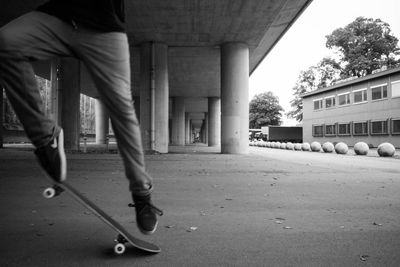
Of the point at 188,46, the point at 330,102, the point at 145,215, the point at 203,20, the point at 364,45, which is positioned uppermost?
the point at 364,45

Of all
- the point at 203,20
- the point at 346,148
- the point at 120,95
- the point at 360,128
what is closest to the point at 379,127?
the point at 360,128

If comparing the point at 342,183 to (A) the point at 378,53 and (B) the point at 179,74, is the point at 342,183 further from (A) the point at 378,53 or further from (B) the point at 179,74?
(A) the point at 378,53

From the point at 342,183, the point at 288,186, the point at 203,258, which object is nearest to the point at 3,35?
the point at 203,258

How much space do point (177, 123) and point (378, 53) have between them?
136ft

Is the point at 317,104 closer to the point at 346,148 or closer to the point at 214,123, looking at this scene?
the point at 214,123

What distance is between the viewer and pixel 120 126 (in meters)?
2.76

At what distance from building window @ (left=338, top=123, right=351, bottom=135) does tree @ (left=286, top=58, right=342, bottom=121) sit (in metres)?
19.4

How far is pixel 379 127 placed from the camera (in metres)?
42.0

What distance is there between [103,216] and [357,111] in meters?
48.5

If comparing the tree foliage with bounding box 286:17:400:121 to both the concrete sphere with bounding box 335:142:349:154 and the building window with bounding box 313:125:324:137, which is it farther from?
the concrete sphere with bounding box 335:142:349:154

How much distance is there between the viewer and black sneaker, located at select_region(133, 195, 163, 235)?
281cm

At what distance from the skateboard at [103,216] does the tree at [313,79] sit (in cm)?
6874

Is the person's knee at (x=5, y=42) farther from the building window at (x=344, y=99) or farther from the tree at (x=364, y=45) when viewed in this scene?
the tree at (x=364, y=45)

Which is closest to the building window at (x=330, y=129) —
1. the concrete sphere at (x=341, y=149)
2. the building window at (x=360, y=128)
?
the building window at (x=360, y=128)
